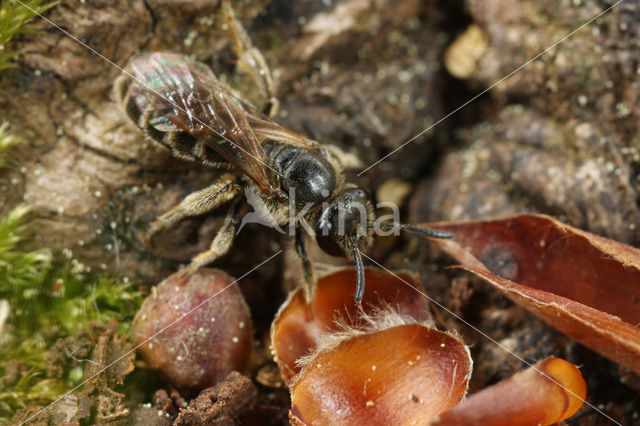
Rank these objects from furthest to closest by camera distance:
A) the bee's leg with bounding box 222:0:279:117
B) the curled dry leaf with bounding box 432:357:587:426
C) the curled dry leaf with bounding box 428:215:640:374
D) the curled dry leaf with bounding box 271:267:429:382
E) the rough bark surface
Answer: the bee's leg with bounding box 222:0:279:117, the rough bark surface, the curled dry leaf with bounding box 271:267:429:382, the curled dry leaf with bounding box 428:215:640:374, the curled dry leaf with bounding box 432:357:587:426

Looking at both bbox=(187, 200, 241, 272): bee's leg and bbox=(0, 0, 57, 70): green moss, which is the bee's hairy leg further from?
bbox=(0, 0, 57, 70): green moss

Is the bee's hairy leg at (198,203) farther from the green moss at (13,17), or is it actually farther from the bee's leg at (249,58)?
the green moss at (13,17)

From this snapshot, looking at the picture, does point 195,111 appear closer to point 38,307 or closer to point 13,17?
point 13,17

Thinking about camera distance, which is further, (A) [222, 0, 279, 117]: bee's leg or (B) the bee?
(A) [222, 0, 279, 117]: bee's leg

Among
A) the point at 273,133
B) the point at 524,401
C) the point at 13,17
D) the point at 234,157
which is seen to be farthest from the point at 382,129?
the point at 13,17

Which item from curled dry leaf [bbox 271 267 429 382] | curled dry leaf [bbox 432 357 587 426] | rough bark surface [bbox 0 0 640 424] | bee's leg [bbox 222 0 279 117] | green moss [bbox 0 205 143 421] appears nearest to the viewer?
curled dry leaf [bbox 432 357 587 426]

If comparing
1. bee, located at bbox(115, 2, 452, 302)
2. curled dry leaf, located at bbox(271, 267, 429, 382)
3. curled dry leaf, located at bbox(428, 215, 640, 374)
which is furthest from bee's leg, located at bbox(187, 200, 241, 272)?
curled dry leaf, located at bbox(428, 215, 640, 374)

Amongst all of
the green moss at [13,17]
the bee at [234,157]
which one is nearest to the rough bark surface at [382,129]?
the green moss at [13,17]
